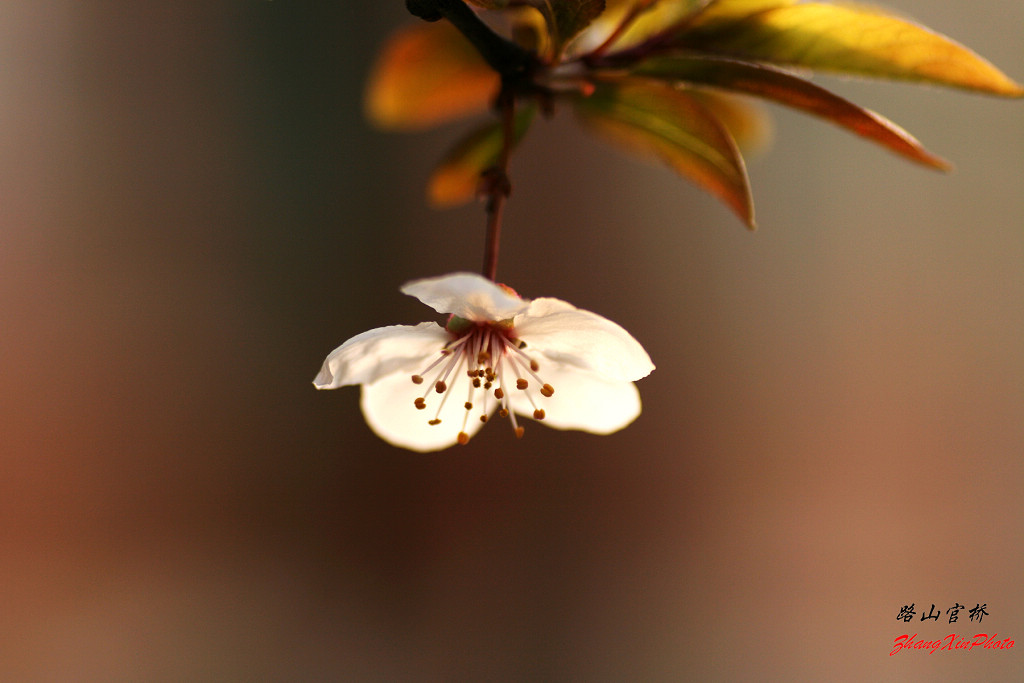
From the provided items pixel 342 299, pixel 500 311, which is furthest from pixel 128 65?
pixel 500 311

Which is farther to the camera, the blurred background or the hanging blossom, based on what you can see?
the blurred background

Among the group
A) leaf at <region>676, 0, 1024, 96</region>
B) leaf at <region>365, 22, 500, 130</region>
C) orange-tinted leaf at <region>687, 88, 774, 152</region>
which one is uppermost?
→ leaf at <region>365, 22, 500, 130</region>

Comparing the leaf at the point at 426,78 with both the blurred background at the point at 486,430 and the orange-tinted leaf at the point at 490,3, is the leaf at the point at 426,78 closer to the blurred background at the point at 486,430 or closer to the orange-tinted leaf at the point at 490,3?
the orange-tinted leaf at the point at 490,3

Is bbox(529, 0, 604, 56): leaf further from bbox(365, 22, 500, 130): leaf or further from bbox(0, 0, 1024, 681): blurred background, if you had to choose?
bbox(0, 0, 1024, 681): blurred background

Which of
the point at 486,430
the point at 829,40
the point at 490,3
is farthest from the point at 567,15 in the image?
the point at 486,430

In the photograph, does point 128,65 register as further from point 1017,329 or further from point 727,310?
point 1017,329

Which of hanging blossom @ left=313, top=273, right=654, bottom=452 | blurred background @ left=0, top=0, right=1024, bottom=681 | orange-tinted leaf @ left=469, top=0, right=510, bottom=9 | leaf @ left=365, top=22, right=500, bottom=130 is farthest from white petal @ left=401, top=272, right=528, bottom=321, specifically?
blurred background @ left=0, top=0, right=1024, bottom=681

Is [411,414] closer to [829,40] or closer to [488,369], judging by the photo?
[488,369]
